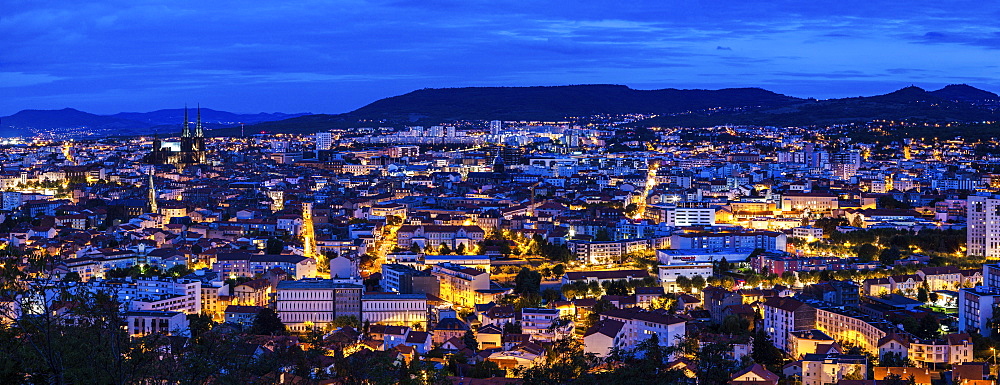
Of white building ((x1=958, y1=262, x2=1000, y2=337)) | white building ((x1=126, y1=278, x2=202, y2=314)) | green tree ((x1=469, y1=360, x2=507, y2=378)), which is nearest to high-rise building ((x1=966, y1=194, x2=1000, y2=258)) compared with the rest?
white building ((x1=958, y1=262, x2=1000, y2=337))

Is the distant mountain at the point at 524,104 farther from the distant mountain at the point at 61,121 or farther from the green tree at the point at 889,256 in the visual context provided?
the green tree at the point at 889,256

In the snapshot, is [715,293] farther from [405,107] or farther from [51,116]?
[51,116]

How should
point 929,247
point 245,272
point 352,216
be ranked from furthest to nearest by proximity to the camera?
point 352,216 → point 929,247 → point 245,272

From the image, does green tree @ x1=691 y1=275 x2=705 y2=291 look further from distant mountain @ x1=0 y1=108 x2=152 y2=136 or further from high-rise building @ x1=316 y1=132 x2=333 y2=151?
distant mountain @ x1=0 y1=108 x2=152 y2=136

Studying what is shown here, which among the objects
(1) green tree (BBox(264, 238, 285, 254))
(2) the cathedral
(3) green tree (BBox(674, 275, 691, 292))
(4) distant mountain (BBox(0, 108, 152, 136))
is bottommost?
(3) green tree (BBox(674, 275, 691, 292))

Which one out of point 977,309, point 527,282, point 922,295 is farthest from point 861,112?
point 977,309

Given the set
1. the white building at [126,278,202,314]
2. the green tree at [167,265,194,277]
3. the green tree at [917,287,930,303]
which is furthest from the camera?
the green tree at [167,265,194,277]

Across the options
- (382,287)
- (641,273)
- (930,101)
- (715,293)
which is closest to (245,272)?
(382,287)

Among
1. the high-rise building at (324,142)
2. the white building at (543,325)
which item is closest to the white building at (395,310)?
the white building at (543,325)
